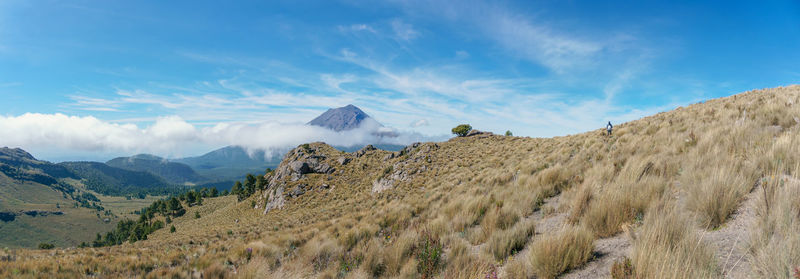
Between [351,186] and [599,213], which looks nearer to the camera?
[599,213]

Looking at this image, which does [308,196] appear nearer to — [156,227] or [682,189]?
[682,189]

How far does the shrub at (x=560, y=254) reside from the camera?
149 inches

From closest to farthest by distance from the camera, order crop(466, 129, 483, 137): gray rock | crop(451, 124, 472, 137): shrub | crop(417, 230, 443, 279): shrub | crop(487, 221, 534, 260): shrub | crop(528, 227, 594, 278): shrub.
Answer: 1. crop(528, 227, 594, 278): shrub
2. crop(417, 230, 443, 279): shrub
3. crop(487, 221, 534, 260): shrub
4. crop(466, 129, 483, 137): gray rock
5. crop(451, 124, 472, 137): shrub

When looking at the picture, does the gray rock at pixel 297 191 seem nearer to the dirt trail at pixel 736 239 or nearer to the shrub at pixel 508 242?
the shrub at pixel 508 242

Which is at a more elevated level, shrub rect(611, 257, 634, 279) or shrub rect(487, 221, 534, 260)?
shrub rect(611, 257, 634, 279)

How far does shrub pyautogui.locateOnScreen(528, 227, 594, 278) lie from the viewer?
12.4 ft

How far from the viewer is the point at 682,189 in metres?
5.41

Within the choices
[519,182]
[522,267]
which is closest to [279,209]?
[519,182]

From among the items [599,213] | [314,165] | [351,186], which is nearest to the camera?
[599,213]

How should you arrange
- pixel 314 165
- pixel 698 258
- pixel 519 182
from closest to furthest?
pixel 698 258
pixel 519 182
pixel 314 165

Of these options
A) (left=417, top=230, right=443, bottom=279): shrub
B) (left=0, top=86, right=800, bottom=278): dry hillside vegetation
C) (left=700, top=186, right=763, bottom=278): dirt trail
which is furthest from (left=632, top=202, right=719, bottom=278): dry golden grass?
(left=417, top=230, right=443, bottom=279): shrub

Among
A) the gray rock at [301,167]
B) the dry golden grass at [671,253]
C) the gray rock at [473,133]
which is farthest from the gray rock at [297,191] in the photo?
the dry golden grass at [671,253]

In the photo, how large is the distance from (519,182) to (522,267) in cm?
735

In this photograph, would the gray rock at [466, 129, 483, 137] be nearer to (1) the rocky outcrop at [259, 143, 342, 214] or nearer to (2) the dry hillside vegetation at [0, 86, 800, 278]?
(1) the rocky outcrop at [259, 143, 342, 214]
